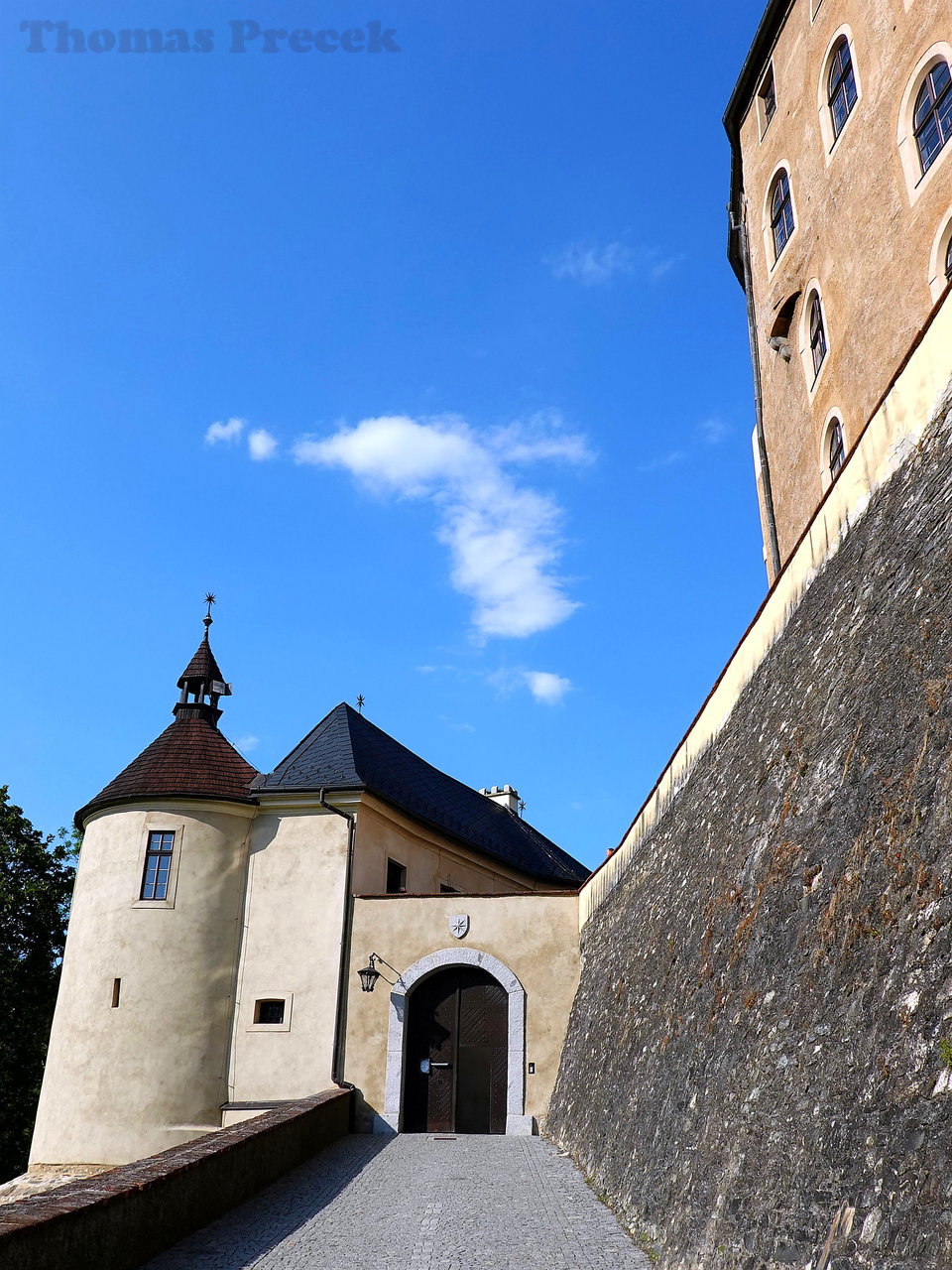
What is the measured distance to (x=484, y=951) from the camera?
770 inches

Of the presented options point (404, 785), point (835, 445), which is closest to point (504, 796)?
point (404, 785)

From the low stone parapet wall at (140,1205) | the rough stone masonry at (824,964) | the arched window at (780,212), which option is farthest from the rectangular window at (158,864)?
the arched window at (780,212)

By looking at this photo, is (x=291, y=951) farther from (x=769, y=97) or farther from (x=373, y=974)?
(x=769, y=97)

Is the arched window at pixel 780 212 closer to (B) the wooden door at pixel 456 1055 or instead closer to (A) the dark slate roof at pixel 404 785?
(A) the dark slate roof at pixel 404 785

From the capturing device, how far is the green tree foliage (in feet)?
100

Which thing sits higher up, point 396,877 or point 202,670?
point 202,670

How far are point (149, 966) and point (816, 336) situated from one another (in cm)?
1682

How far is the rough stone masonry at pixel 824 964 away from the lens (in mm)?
4070

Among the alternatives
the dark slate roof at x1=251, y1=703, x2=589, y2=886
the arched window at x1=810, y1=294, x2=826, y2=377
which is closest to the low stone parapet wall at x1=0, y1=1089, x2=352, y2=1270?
the dark slate roof at x1=251, y1=703, x2=589, y2=886

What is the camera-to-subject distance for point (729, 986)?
689cm

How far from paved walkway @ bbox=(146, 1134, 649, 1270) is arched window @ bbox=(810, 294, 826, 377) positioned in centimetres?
1254

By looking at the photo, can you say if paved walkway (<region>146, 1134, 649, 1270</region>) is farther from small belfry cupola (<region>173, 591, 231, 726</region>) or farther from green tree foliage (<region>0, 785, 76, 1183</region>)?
green tree foliage (<region>0, 785, 76, 1183</region>)

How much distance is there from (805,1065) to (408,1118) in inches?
617

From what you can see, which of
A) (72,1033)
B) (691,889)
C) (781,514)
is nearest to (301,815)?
(72,1033)
